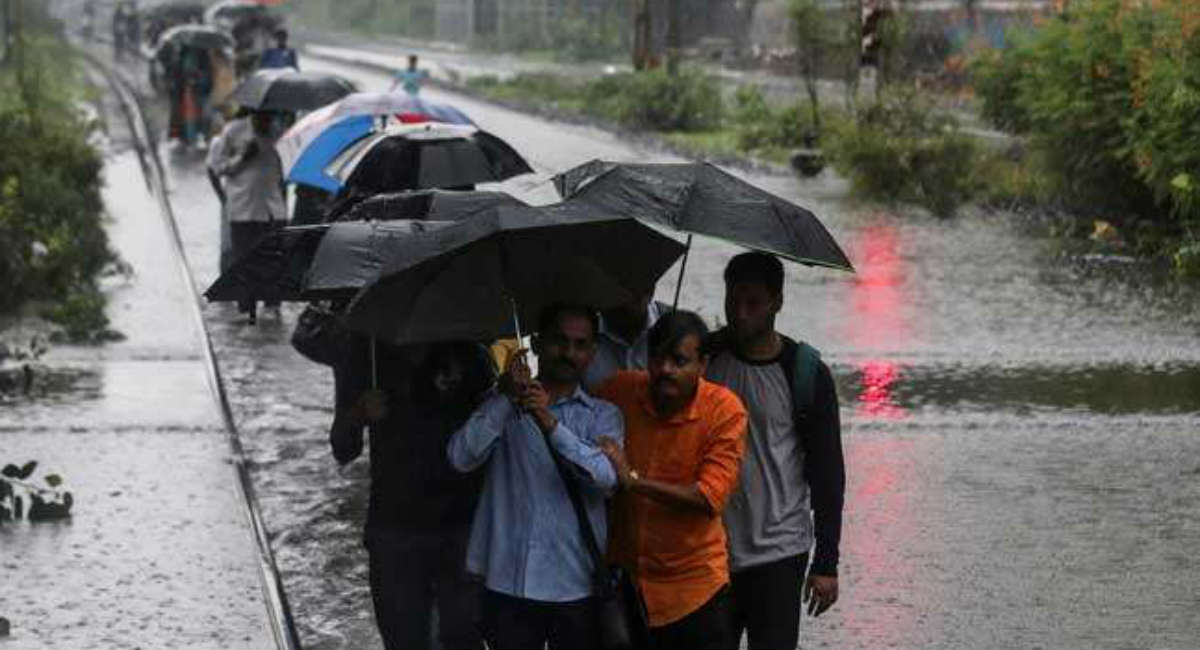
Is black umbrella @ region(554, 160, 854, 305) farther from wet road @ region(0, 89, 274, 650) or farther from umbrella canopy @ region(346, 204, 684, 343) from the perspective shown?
wet road @ region(0, 89, 274, 650)

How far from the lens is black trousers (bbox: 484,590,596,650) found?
19.2 feet

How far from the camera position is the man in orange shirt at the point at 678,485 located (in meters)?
5.81

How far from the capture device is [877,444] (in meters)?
12.5

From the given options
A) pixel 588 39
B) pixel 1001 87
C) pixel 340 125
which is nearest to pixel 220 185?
pixel 340 125

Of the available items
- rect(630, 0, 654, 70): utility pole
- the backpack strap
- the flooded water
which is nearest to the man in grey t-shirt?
the backpack strap

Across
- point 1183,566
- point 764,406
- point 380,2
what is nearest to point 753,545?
point 764,406

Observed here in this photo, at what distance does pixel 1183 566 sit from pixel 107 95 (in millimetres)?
37980

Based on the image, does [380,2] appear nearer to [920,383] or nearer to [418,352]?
[920,383]

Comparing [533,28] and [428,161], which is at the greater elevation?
[428,161]

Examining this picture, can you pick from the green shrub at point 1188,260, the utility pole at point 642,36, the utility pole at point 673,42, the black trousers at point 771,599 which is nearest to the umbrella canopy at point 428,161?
the black trousers at point 771,599

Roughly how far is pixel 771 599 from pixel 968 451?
6.19 metres

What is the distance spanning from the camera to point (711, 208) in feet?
21.4

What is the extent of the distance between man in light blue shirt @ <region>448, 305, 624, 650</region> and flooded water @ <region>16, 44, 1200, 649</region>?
9.29 feet

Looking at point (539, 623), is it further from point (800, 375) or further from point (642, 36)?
point (642, 36)
